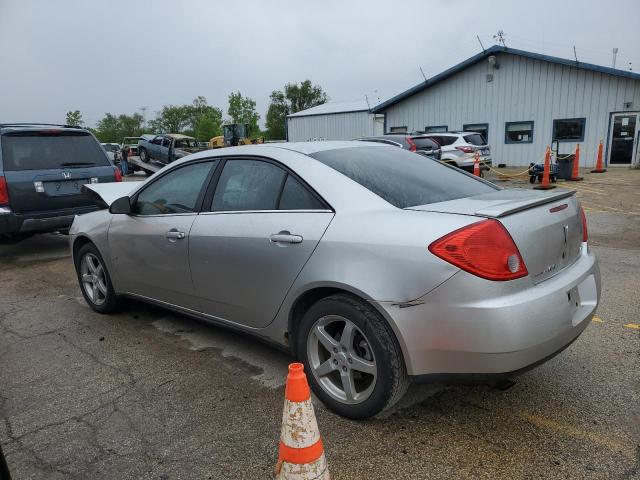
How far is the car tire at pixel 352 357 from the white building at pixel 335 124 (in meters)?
26.2

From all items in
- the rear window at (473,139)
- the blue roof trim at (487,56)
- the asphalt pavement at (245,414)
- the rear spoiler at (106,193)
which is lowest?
the asphalt pavement at (245,414)

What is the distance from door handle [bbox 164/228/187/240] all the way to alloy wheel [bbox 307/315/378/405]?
4.31ft

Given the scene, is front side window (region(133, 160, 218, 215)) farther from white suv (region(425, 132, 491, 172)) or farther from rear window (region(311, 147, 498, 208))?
white suv (region(425, 132, 491, 172))

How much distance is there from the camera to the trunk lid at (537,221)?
238 centimetres

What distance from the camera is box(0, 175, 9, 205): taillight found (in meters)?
6.47

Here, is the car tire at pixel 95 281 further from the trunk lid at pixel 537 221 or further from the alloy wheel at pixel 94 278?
the trunk lid at pixel 537 221

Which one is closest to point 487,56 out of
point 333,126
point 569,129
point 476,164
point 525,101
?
point 525,101

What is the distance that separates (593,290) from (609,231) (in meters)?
6.26

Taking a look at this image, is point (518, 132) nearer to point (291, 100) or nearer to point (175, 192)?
point (175, 192)

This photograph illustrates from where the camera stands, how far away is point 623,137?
19922 mm

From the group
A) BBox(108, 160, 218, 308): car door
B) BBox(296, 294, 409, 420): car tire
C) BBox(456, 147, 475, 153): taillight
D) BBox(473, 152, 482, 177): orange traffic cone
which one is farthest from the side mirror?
BBox(456, 147, 475, 153): taillight

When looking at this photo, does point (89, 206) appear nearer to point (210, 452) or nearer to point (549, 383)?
point (210, 452)

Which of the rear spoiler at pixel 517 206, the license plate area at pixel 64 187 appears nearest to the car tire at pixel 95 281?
the license plate area at pixel 64 187

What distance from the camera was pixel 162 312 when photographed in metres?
4.75
